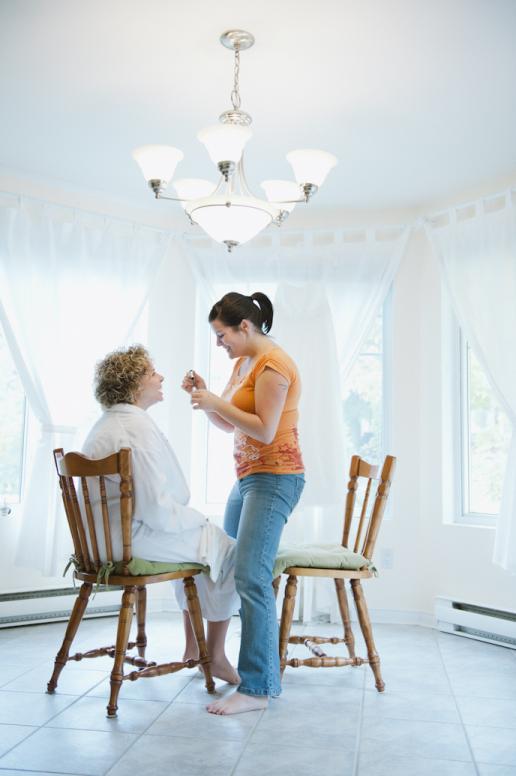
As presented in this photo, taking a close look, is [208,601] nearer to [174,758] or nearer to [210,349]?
[174,758]

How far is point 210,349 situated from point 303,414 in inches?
35.1

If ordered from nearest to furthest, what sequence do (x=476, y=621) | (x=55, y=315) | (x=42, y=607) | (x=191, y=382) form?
(x=191, y=382)
(x=476, y=621)
(x=42, y=607)
(x=55, y=315)

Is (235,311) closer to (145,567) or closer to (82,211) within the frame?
(145,567)

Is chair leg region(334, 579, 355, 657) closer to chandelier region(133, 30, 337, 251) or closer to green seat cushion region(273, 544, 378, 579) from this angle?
green seat cushion region(273, 544, 378, 579)

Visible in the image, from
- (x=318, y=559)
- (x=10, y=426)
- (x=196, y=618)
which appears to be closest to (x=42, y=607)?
(x=10, y=426)

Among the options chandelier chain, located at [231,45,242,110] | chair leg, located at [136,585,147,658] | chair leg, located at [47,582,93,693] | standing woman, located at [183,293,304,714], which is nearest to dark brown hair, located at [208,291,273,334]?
standing woman, located at [183,293,304,714]

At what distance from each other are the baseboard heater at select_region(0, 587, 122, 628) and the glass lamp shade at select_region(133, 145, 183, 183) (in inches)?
83.9

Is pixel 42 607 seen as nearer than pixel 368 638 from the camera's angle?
No

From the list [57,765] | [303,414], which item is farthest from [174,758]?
[303,414]

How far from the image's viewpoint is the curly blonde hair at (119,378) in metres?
2.62

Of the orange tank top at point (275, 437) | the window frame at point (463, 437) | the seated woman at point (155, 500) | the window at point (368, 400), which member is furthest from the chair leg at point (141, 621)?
the window frame at point (463, 437)

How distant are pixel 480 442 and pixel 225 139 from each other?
7.94 feet

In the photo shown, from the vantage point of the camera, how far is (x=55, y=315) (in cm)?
396

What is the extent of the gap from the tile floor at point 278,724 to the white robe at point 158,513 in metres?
0.43
